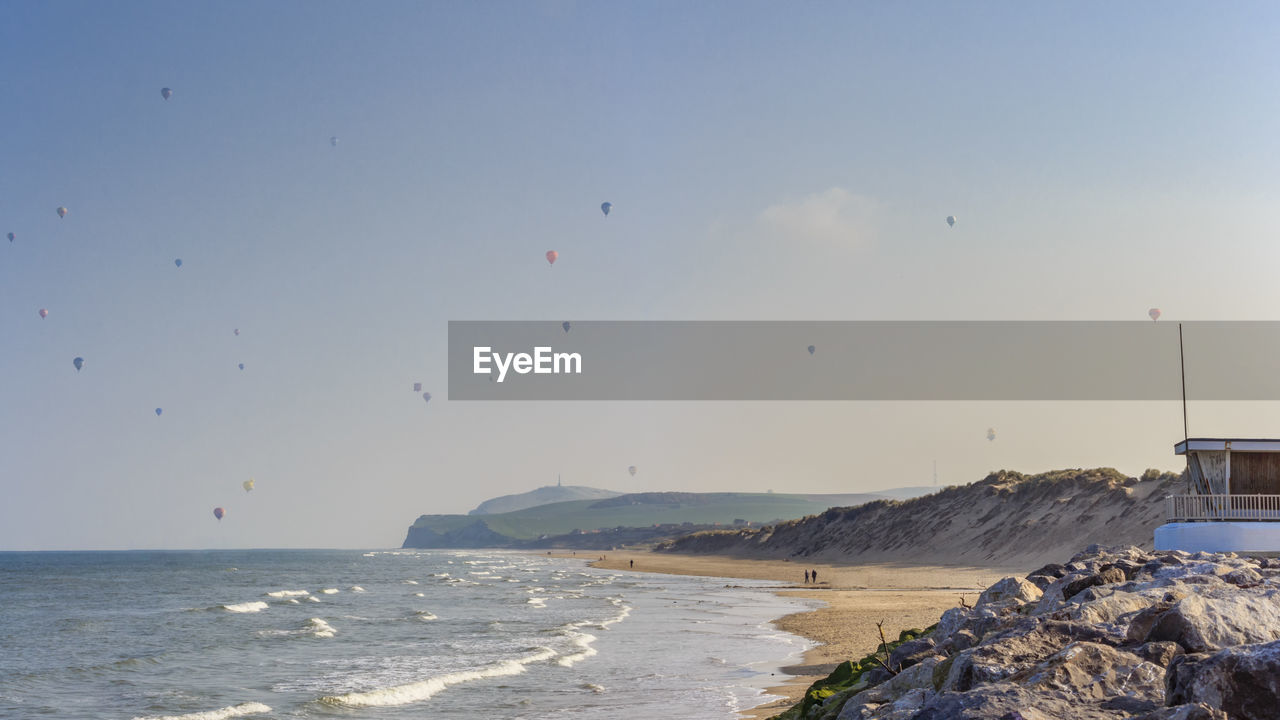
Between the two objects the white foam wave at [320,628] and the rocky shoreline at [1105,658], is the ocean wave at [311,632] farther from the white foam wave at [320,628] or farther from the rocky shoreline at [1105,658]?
the rocky shoreline at [1105,658]

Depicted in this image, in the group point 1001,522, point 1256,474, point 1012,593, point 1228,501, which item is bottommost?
point 1001,522

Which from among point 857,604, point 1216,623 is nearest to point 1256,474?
point 1216,623

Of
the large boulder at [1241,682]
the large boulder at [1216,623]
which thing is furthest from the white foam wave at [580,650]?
the large boulder at [1241,682]

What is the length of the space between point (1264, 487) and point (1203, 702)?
54.1ft

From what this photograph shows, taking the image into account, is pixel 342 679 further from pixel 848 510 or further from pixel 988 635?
pixel 848 510

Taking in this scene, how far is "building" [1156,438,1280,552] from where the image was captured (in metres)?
18.6

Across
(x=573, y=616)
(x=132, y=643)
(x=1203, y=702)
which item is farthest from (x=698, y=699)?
(x=132, y=643)

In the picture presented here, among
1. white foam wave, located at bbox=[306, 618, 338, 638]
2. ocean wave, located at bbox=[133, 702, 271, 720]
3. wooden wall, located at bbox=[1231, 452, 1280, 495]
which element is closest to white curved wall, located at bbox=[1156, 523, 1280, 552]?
wooden wall, located at bbox=[1231, 452, 1280, 495]

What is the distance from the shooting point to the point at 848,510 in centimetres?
10738

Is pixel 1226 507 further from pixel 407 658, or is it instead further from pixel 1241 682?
pixel 407 658

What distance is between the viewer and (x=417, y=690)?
22.8 metres

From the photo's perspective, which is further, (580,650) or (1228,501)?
(580,650)

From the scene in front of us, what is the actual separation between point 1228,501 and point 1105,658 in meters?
14.1

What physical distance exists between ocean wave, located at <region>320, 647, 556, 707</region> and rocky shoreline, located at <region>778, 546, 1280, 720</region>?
1266cm
